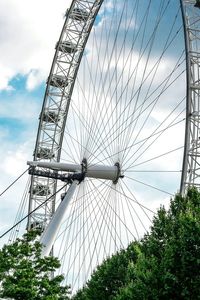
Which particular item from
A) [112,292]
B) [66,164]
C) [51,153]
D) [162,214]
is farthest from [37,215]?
[162,214]

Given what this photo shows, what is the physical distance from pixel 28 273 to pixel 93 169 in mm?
9171

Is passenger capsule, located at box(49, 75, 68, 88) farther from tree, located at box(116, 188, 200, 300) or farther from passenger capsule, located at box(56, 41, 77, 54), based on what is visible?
tree, located at box(116, 188, 200, 300)

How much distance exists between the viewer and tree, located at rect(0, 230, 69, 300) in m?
26.5

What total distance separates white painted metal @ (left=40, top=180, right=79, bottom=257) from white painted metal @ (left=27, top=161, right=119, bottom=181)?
1.04 m

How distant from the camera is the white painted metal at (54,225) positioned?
1289 inches

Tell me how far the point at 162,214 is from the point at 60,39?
895 inches

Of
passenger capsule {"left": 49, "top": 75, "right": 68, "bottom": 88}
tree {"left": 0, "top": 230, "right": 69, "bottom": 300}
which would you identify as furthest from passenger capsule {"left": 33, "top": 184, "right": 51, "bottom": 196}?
tree {"left": 0, "top": 230, "right": 69, "bottom": 300}

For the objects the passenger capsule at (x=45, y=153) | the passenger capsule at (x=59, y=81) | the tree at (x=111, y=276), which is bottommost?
the tree at (x=111, y=276)

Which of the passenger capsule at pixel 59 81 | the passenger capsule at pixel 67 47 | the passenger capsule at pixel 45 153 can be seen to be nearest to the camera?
the passenger capsule at pixel 67 47

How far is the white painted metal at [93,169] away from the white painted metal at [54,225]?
1036 mm

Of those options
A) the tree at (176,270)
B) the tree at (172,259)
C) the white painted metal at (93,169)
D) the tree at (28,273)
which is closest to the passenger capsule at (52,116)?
the white painted metal at (93,169)

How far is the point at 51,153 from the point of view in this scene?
47.3 m

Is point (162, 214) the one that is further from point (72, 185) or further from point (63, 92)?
point (63, 92)

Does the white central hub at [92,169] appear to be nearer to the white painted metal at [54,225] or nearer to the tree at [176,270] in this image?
the white painted metal at [54,225]
